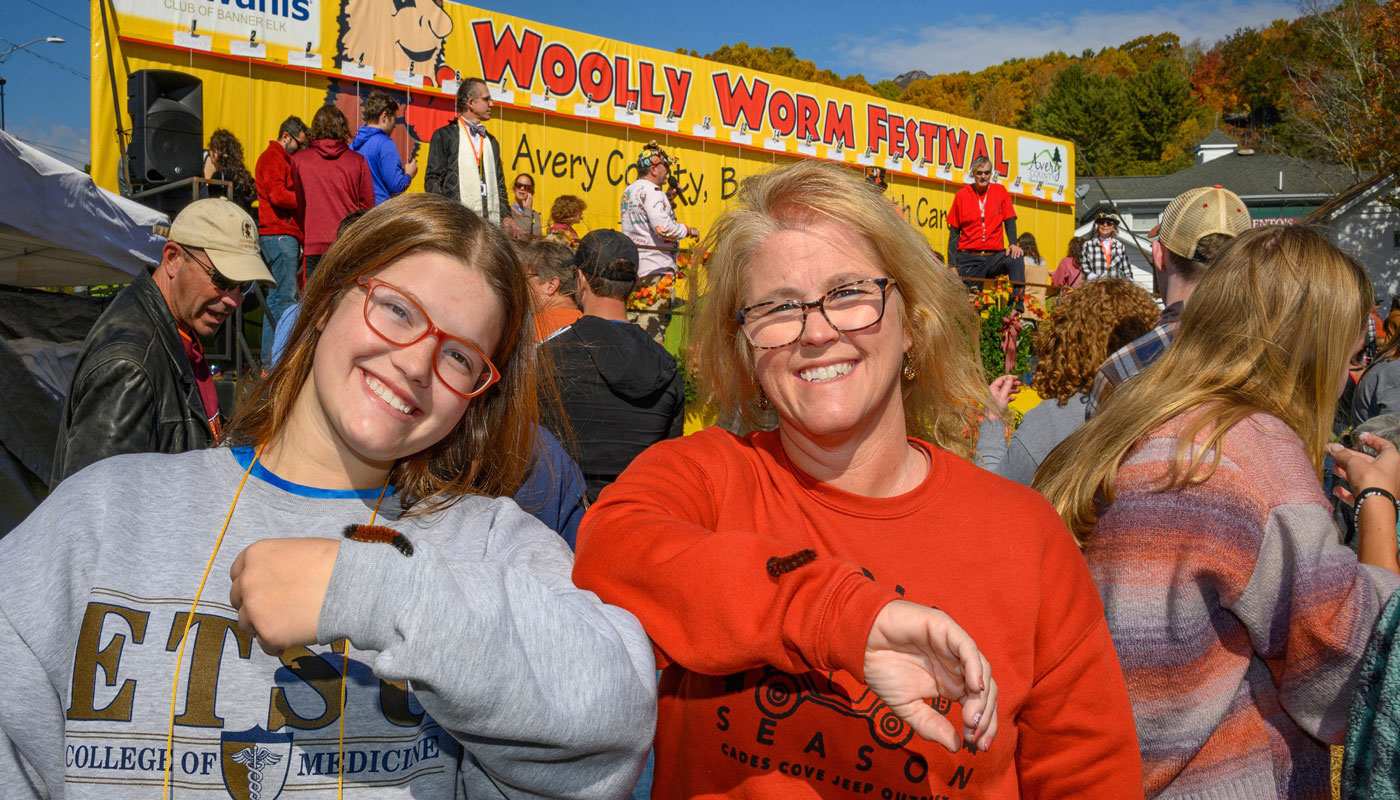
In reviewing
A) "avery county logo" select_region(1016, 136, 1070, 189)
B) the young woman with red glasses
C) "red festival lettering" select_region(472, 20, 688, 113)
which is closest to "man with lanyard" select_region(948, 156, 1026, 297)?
"red festival lettering" select_region(472, 20, 688, 113)

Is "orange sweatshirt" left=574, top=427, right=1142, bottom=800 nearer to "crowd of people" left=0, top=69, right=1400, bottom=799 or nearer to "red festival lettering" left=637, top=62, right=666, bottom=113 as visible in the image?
"crowd of people" left=0, top=69, right=1400, bottom=799

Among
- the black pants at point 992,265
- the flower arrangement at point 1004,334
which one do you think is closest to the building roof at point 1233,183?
the black pants at point 992,265

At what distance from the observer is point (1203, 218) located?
3.54 metres

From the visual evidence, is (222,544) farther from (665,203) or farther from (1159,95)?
(1159,95)

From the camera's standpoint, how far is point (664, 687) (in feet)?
5.45

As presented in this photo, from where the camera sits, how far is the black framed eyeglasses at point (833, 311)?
1741 mm

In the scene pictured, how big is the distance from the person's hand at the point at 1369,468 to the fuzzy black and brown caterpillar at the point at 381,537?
231 cm

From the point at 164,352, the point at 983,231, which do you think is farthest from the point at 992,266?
the point at 164,352

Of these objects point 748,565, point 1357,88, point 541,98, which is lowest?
point 748,565

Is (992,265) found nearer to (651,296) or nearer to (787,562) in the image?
(651,296)

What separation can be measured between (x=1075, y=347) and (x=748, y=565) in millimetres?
3141

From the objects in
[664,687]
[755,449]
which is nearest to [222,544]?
[664,687]

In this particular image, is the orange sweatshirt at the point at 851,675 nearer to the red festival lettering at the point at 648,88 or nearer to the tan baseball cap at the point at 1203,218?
the tan baseball cap at the point at 1203,218

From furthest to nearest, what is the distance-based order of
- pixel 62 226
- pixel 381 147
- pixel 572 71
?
pixel 572 71 < pixel 381 147 < pixel 62 226
